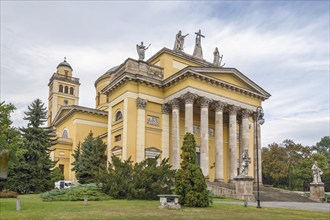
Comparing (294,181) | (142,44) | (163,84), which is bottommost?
(294,181)

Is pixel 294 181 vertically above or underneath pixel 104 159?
underneath

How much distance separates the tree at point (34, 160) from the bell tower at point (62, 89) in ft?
128

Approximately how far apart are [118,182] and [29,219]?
1150cm

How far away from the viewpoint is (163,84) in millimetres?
34594

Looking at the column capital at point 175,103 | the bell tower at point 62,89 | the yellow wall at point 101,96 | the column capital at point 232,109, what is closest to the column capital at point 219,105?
the column capital at point 232,109

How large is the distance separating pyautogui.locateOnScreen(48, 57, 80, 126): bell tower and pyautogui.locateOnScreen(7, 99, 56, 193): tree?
3894cm

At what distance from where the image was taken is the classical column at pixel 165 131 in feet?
113

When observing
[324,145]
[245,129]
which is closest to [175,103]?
[245,129]

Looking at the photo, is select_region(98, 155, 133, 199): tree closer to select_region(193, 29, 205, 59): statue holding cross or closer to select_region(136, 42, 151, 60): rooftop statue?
select_region(136, 42, 151, 60): rooftop statue

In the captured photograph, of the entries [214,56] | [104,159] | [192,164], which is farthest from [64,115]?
[192,164]

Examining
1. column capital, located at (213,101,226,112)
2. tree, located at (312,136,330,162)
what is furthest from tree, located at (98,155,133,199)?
tree, located at (312,136,330,162)

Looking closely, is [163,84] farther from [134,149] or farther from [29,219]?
[29,219]

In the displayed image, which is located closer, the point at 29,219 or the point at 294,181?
the point at 29,219

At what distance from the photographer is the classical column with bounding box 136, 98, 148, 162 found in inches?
1282
